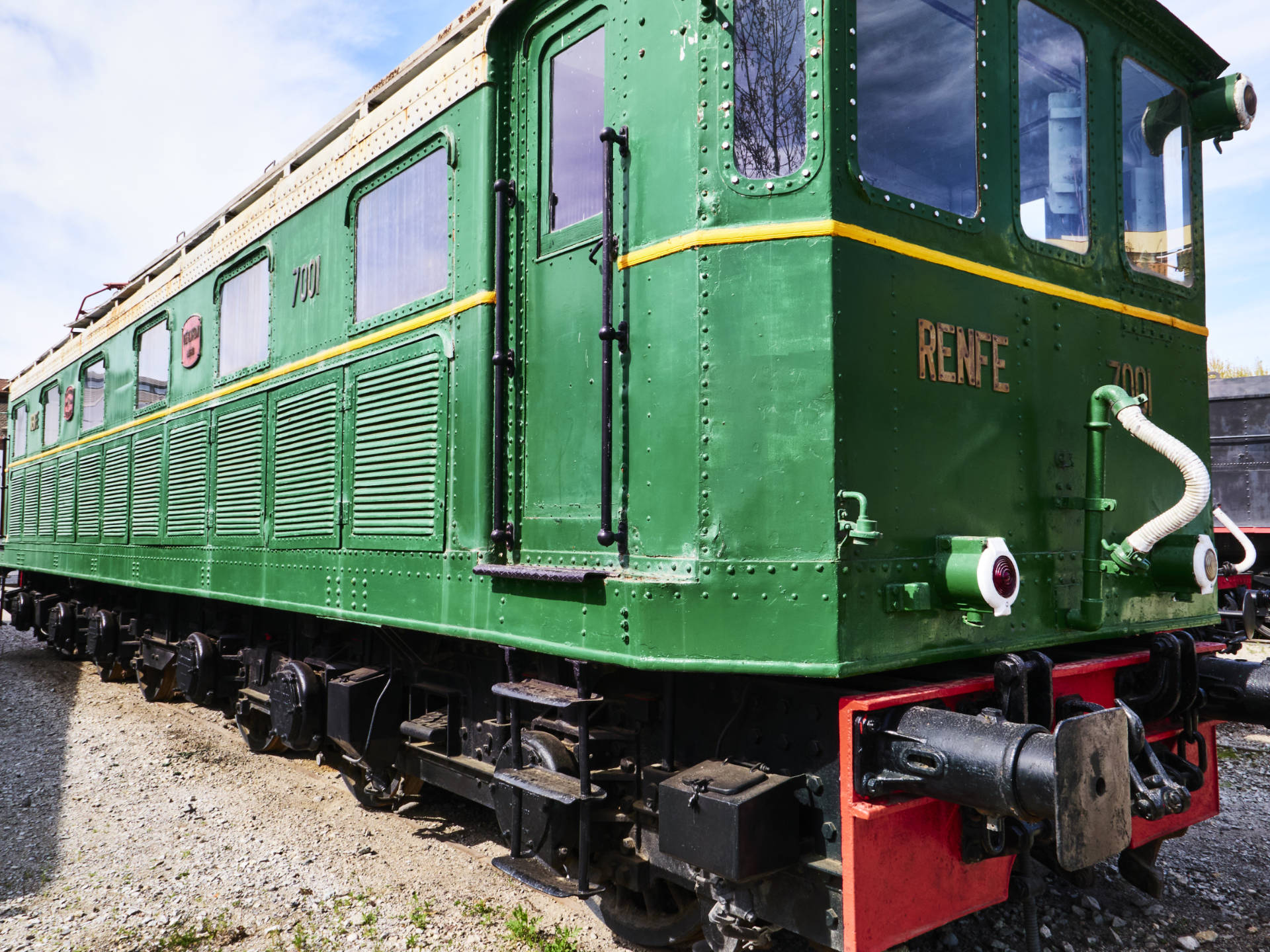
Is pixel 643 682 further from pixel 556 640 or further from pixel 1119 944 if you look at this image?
pixel 1119 944

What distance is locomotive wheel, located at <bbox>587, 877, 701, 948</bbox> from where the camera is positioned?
3.52 meters

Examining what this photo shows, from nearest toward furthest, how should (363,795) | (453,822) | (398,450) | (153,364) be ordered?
(398,450), (453,822), (363,795), (153,364)

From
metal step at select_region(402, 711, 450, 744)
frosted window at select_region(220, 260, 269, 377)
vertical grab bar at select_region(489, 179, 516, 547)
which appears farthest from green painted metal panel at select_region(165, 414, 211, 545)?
vertical grab bar at select_region(489, 179, 516, 547)

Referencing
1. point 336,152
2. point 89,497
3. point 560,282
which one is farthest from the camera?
point 89,497

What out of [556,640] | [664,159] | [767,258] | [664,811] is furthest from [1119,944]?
[664,159]

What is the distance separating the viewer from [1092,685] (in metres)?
3.49

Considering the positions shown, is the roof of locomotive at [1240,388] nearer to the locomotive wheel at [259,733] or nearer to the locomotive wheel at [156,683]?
the locomotive wheel at [259,733]

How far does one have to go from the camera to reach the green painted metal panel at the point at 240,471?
230 inches

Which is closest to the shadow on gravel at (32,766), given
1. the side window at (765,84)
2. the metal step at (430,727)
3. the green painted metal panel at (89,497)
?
the green painted metal panel at (89,497)

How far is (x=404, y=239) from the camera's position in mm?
4430

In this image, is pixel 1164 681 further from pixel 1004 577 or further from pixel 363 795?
pixel 363 795

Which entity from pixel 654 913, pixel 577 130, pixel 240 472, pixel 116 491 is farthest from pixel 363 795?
pixel 116 491

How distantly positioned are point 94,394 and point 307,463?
6204mm

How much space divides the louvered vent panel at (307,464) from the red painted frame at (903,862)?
10.3 feet
